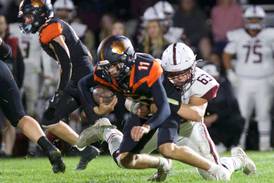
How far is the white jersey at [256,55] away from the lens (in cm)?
1063

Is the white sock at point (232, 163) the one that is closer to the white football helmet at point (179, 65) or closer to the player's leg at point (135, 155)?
the player's leg at point (135, 155)

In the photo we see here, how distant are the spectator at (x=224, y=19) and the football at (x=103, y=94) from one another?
4.73 meters

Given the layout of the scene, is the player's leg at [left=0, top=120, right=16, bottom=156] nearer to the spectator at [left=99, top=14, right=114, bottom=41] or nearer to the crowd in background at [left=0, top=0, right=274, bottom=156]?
the crowd in background at [left=0, top=0, right=274, bottom=156]

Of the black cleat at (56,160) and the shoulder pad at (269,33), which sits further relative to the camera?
the shoulder pad at (269,33)

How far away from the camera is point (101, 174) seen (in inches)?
286

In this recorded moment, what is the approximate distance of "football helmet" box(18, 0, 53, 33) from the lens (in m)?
7.70

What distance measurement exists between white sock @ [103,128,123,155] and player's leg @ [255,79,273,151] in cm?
369

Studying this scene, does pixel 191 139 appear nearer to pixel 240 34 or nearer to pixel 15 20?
pixel 240 34

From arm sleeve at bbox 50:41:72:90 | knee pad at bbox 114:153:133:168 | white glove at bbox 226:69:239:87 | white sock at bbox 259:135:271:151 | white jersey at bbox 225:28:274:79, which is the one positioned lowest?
white sock at bbox 259:135:271:151

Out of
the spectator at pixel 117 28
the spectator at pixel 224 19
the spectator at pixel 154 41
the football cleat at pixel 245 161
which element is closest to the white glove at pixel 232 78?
the spectator at pixel 224 19

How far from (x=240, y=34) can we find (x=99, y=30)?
6.09 feet

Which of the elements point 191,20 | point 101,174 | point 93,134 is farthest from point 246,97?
point 93,134

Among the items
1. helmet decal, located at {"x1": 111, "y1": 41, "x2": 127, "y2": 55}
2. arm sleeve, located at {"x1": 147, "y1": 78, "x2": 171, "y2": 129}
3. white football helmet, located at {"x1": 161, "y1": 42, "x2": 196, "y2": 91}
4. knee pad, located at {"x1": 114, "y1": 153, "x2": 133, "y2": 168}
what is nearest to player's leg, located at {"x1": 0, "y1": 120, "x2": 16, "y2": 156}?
knee pad, located at {"x1": 114, "y1": 153, "x2": 133, "y2": 168}

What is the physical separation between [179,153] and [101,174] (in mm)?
1259
